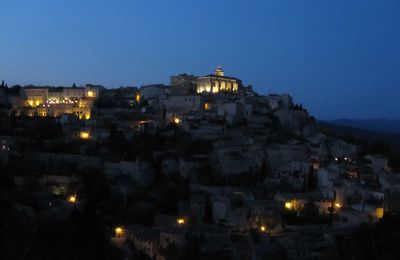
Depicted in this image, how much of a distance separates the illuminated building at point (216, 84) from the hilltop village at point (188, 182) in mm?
4349

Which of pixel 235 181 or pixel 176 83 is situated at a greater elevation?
pixel 176 83

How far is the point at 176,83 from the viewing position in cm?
4422

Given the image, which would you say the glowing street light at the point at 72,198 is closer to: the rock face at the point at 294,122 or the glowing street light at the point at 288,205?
the glowing street light at the point at 288,205

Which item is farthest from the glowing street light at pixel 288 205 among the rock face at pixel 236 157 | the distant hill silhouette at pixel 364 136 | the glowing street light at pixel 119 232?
the distant hill silhouette at pixel 364 136

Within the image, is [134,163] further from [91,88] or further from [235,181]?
[91,88]

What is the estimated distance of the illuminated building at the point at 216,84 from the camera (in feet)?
137

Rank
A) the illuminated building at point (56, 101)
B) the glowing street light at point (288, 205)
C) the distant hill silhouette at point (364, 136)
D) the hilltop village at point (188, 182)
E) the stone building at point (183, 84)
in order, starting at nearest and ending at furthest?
the hilltop village at point (188, 182)
the glowing street light at point (288, 205)
the illuminated building at point (56, 101)
the distant hill silhouette at point (364, 136)
the stone building at point (183, 84)

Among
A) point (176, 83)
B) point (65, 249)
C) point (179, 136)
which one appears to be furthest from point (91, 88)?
point (65, 249)

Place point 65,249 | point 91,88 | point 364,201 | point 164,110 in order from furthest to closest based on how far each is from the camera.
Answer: point 91,88 → point 164,110 → point 364,201 → point 65,249

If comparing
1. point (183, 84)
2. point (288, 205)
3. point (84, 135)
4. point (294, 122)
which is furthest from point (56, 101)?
point (288, 205)

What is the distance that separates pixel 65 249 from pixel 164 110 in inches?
729

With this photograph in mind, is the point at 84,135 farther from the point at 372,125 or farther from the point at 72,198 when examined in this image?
the point at 372,125

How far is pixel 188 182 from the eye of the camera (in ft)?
83.6

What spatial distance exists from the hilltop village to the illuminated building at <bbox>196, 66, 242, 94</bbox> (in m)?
Answer: 4.35
